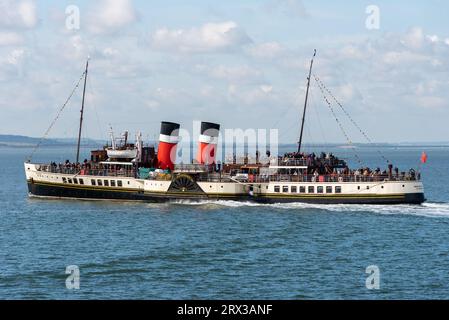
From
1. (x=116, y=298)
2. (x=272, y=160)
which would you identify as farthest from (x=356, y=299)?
(x=272, y=160)

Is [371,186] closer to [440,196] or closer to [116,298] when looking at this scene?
[440,196]

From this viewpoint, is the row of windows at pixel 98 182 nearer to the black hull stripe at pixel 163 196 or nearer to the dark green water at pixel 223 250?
the black hull stripe at pixel 163 196

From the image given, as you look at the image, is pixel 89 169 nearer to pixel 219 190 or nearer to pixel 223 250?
pixel 219 190

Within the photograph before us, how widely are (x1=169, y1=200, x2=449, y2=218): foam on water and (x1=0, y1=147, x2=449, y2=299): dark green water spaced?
13cm

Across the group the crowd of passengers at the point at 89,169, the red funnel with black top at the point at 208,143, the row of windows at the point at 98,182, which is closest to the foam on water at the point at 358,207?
the row of windows at the point at 98,182

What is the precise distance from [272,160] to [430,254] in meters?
31.3

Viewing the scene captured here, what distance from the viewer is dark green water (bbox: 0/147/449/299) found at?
45.7 meters

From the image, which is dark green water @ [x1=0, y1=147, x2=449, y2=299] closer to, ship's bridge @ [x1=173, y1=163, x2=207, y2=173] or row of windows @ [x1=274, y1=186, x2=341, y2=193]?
row of windows @ [x1=274, y1=186, x2=341, y2=193]

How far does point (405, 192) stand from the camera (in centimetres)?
7888

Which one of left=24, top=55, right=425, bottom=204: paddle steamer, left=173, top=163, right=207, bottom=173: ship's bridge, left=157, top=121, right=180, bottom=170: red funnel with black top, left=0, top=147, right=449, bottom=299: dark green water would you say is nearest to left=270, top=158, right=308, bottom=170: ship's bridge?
left=24, top=55, right=425, bottom=204: paddle steamer

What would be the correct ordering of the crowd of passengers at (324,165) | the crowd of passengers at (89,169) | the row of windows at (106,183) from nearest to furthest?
the crowd of passengers at (324,165) < the row of windows at (106,183) < the crowd of passengers at (89,169)

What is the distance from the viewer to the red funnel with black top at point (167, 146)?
90.5m

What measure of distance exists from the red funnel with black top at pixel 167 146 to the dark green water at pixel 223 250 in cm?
768

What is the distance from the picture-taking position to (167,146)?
90.8m
